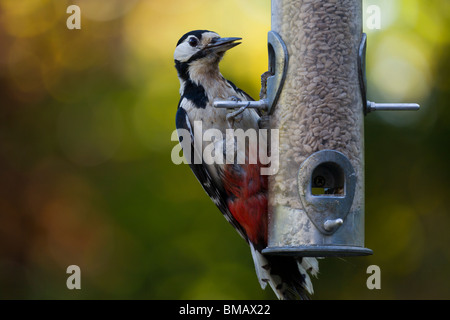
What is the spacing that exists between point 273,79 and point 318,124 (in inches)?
21.1

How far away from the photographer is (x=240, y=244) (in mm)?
9383

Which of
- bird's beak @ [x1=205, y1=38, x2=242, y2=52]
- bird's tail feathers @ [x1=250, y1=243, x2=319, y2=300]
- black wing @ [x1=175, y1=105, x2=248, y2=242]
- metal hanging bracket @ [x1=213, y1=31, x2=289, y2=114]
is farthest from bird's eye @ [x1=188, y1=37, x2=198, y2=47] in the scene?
bird's tail feathers @ [x1=250, y1=243, x2=319, y2=300]

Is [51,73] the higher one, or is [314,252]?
[51,73]

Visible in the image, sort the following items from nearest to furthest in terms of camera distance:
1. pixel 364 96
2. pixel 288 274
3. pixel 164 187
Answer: pixel 364 96 < pixel 288 274 < pixel 164 187

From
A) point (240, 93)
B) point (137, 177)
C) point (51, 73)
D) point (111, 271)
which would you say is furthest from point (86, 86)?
point (240, 93)

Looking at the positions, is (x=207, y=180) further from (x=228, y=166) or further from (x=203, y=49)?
(x=203, y=49)

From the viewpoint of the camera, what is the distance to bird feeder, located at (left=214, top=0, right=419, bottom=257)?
5.64m

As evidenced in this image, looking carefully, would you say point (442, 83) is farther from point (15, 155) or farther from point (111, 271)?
point (15, 155)

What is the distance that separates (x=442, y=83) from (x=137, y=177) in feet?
12.9

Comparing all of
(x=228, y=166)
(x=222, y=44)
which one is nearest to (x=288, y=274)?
(x=228, y=166)

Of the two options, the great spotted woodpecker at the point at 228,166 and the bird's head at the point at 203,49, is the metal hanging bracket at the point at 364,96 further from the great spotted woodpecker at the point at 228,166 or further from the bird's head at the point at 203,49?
the bird's head at the point at 203,49

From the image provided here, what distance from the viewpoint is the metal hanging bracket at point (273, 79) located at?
5938 millimetres

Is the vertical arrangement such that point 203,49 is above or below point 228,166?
above

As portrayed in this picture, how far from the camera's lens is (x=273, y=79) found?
19.8 ft
